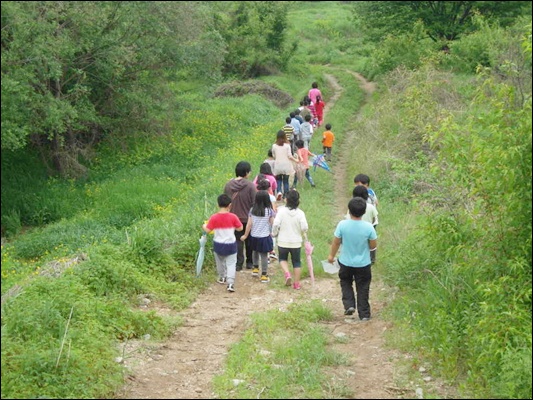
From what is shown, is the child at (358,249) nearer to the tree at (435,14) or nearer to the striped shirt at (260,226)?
the striped shirt at (260,226)

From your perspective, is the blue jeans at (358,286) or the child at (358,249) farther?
the blue jeans at (358,286)

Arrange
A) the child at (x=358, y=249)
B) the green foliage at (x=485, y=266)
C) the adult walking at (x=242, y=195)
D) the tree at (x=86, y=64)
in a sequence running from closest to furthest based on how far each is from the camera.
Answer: the green foliage at (x=485, y=266) → the child at (x=358, y=249) → the adult walking at (x=242, y=195) → the tree at (x=86, y=64)

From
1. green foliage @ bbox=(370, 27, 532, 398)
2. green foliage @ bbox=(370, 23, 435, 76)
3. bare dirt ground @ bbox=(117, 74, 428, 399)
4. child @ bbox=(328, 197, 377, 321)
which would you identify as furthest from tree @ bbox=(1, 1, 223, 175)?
green foliage @ bbox=(370, 27, 532, 398)

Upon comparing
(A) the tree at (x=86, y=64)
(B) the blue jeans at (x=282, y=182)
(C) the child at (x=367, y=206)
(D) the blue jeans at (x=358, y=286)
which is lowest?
(B) the blue jeans at (x=282, y=182)

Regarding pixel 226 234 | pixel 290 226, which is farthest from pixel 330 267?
pixel 226 234

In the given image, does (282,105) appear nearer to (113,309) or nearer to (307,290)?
(307,290)

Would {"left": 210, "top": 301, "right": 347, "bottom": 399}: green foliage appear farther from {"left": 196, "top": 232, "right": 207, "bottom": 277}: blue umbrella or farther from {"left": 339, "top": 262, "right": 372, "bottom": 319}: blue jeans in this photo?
{"left": 196, "top": 232, "right": 207, "bottom": 277}: blue umbrella

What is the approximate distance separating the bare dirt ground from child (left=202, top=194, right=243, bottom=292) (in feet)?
1.24

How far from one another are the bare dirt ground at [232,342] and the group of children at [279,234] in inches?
10.9

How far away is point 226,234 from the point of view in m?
10.0

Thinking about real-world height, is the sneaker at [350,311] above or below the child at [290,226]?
below

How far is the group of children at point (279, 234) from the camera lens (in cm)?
872

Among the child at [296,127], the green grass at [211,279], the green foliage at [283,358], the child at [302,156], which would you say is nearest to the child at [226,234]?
the green grass at [211,279]

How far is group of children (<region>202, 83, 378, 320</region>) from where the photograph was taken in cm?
872
